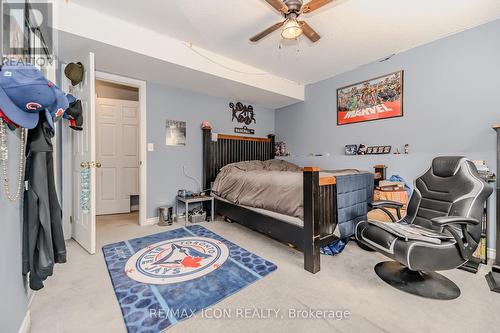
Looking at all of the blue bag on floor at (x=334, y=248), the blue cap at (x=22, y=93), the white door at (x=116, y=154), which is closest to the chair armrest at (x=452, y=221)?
the blue bag on floor at (x=334, y=248)

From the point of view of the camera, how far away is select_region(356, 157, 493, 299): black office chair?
1.53 metres

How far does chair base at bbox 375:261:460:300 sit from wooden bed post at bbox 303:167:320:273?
593mm

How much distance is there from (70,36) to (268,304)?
10.3 ft

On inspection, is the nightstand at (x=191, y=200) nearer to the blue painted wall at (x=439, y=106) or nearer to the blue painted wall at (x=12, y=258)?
the blue painted wall at (x=12, y=258)

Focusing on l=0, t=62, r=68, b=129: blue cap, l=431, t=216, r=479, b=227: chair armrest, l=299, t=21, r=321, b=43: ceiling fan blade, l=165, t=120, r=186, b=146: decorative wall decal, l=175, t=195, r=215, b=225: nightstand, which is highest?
l=299, t=21, r=321, b=43: ceiling fan blade

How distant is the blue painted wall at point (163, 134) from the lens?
347cm

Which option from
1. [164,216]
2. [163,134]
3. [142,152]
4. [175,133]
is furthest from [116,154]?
[164,216]

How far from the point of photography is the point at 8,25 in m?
1.17

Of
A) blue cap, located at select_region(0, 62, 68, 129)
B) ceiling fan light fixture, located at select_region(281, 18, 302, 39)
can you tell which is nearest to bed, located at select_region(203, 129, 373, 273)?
ceiling fan light fixture, located at select_region(281, 18, 302, 39)

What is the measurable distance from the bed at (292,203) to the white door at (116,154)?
156 centimetres

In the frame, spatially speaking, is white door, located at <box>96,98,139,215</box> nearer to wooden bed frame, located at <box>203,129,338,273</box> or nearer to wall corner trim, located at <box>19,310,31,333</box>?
wooden bed frame, located at <box>203,129,338,273</box>

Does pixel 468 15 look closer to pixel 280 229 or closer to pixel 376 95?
pixel 376 95

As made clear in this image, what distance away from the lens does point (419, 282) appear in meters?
1.77

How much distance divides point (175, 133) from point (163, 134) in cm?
20
